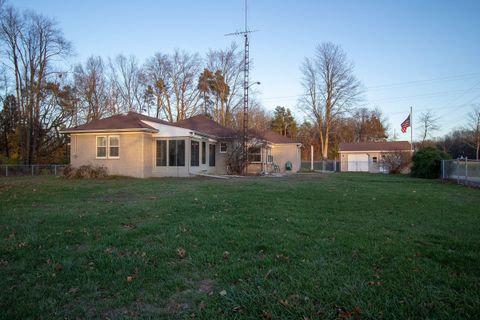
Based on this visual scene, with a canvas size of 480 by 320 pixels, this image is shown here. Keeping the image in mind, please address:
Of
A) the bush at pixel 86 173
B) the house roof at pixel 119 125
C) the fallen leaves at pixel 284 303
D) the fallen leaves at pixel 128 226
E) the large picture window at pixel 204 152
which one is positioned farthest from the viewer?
the large picture window at pixel 204 152

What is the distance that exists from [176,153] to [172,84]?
68.7ft

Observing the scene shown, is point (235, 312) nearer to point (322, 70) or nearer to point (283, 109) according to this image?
point (322, 70)

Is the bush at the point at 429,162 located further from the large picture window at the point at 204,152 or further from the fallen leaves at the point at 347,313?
the fallen leaves at the point at 347,313

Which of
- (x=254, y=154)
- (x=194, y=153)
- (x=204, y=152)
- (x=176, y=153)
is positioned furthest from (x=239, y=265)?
(x=254, y=154)

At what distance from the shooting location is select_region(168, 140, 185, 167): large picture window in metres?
17.7

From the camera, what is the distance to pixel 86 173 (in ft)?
52.7

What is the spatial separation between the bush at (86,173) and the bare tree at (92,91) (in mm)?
16381

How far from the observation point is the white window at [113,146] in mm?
17609

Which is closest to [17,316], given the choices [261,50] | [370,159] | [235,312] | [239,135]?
[235,312]

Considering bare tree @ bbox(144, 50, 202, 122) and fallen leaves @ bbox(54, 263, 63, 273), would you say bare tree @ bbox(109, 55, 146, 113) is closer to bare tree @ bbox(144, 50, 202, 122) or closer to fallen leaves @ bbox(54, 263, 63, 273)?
bare tree @ bbox(144, 50, 202, 122)

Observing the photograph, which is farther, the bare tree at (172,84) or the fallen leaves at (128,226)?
the bare tree at (172,84)

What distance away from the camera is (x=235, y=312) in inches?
96.5

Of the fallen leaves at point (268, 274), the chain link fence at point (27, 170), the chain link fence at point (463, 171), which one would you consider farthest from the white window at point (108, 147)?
the chain link fence at point (463, 171)

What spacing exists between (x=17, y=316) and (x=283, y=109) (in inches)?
2003
